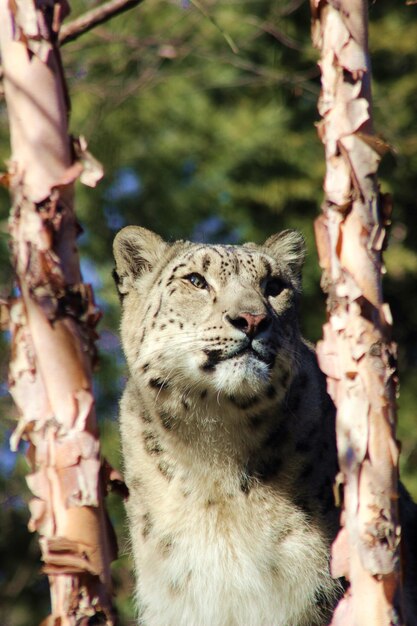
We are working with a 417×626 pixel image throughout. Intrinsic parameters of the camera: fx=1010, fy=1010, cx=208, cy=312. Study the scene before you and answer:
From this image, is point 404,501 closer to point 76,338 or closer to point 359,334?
point 359,334

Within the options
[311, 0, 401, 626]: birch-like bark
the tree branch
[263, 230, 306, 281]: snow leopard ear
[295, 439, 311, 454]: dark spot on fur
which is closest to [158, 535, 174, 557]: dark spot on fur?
[295, 439, 311, 454]: dark spot on fur

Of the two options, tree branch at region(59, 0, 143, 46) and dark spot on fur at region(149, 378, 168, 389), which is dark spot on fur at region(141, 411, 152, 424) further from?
tree branch at region(59, 0, 143, 46)

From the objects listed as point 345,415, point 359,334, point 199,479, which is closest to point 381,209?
point 359,334

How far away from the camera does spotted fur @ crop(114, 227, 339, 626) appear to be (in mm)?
4812

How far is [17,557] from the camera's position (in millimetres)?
10305

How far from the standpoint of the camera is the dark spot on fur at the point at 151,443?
510cm

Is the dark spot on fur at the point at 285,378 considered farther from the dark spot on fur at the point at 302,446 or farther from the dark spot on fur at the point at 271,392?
the dark spot on fur at the point at 302,446

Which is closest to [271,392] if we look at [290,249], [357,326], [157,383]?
[157,383]

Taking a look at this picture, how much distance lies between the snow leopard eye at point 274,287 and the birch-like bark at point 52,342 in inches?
94.5

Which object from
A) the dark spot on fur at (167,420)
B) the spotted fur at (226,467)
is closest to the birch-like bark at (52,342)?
the spotted fur at (226,467)

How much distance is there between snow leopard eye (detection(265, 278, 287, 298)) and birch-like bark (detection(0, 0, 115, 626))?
2401 mm

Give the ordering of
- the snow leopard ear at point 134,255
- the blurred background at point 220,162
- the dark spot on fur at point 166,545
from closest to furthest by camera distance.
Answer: the dark spot on fur at point 166,545, the snow leopard ear at point 134,255, the blurred background at point 220,162

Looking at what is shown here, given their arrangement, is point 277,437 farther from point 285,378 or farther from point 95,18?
point 95,18

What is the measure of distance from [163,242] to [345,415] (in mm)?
2657
